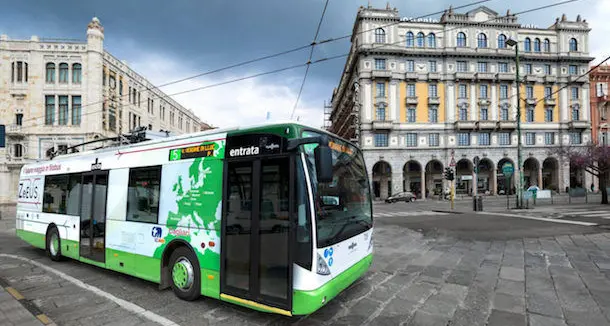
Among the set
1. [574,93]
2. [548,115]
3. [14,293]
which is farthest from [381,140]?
[14,293]

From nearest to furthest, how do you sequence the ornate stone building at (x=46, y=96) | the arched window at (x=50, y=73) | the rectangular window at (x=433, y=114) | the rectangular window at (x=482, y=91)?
the ornate stone building at (x=46, y=96), the arched window at (x=50, y=73), the rectangular window at (x=433, y=114), the rectangular window at (x=482, y=91)

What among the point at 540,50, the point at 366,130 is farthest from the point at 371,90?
the point at 540,50

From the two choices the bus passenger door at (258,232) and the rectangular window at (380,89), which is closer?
the bus passenger door at (258,232)

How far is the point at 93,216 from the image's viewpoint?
5.85m

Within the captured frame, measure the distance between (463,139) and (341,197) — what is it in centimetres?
4267

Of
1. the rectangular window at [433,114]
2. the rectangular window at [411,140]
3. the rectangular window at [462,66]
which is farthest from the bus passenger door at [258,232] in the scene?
the rectangular window at [462,66]

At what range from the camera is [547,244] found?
26.0 ft

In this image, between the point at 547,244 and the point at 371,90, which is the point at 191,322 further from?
the point at 371,90

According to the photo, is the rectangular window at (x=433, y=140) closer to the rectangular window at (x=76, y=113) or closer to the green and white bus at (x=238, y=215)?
the green and white bus at (x=238, y=215)

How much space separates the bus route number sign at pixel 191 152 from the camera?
4.33 m

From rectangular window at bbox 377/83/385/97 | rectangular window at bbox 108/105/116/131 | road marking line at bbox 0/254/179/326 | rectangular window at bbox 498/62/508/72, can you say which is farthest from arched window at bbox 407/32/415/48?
road marking line at bbox 0/254/179/326

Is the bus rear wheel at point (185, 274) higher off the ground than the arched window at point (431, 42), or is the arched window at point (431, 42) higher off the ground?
the arched window at point (431, 42)

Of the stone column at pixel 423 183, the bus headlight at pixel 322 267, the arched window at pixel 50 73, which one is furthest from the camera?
the stone column at pixel 423 183

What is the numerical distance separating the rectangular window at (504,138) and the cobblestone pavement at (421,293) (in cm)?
3980
